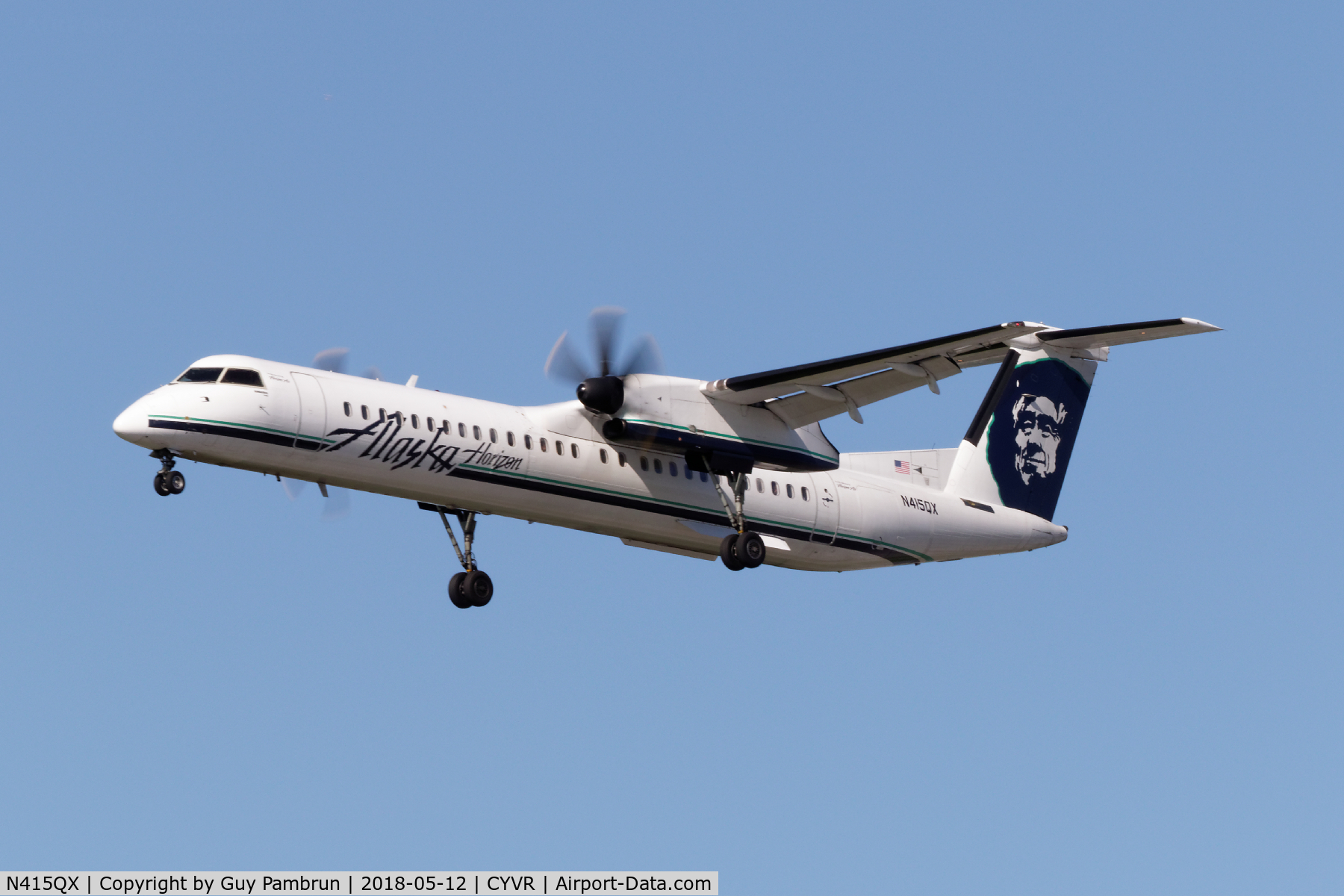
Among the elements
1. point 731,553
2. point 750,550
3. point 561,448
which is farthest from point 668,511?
point 561,448

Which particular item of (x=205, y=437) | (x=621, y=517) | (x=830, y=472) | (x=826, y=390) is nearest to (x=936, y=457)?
(x=830, y=472)

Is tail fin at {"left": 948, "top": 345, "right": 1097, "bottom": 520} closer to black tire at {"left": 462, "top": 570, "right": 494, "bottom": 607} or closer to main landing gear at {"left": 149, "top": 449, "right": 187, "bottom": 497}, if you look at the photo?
black tire at {"left": 462, "top": 570, "right": 494, "bottom": 607}

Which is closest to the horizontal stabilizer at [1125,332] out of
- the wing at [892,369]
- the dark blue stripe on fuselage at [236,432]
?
the wing at [892,369]

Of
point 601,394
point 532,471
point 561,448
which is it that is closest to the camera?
point 532,471

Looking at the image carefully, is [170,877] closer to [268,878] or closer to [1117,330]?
[268,878]

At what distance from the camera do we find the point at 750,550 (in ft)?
78.3

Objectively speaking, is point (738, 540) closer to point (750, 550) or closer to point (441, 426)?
point (750, 550)

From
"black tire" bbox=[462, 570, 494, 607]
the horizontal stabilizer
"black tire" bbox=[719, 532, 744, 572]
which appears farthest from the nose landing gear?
A: the horizontal stabilizer

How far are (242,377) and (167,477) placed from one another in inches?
59.6

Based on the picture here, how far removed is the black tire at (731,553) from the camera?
2380 cm

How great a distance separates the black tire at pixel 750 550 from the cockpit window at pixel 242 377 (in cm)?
738

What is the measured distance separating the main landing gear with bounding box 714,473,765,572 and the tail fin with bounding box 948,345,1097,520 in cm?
524

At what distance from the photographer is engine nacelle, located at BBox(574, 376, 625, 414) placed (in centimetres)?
2269

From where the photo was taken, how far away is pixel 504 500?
22031 mm
